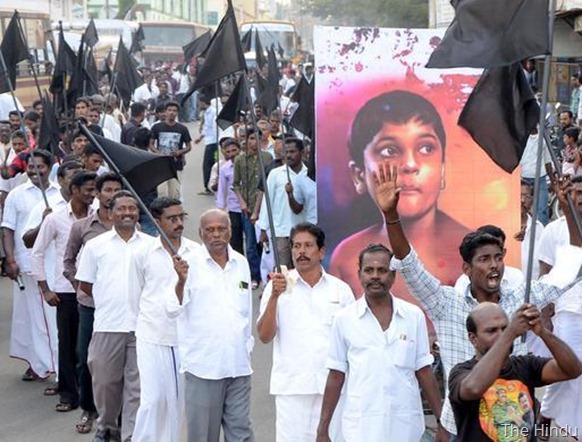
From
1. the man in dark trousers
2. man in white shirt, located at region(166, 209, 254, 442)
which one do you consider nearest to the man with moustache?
man in white shirt, located at region(166, 209, 254, 442)

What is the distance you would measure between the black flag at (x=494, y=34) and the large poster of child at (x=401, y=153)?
2685 mm

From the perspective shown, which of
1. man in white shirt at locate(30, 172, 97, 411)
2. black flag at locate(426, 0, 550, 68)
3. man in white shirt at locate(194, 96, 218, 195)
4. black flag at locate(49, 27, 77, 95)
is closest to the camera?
Answer: black flag at locate(426, 0, 550, 68)

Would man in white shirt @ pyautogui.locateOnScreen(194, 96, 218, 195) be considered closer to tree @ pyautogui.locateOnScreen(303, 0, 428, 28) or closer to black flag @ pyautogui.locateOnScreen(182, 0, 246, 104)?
black flag @ pyautogui.locateOnScreen(182, 0, 246, 104)

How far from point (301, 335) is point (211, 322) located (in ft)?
1.83

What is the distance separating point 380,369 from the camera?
5.89 meters

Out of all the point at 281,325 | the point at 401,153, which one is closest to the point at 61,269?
the point at 401,153

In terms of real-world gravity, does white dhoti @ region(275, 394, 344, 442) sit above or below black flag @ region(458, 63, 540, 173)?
below

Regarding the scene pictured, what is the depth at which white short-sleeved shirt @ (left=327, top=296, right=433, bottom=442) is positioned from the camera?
588 cm

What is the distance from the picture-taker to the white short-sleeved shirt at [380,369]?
5.88 metres

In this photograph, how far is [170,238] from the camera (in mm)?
7469

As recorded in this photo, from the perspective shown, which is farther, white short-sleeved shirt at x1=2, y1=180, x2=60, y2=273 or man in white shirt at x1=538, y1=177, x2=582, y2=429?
white short-sleeved shirt at x1=2, y1=180, x2=60, y2=273

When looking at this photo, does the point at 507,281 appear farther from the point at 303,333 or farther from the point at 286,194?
the point at 286,194

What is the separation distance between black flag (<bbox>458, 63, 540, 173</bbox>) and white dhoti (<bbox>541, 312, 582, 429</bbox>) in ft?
4.47

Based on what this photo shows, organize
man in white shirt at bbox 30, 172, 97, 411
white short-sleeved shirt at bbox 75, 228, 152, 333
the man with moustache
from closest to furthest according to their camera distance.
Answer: white short-sleeved shirt at bbox 75, 228, 152, 333 < the man with moustache < man in white shirt at bbox 30, 172, 97, 411
